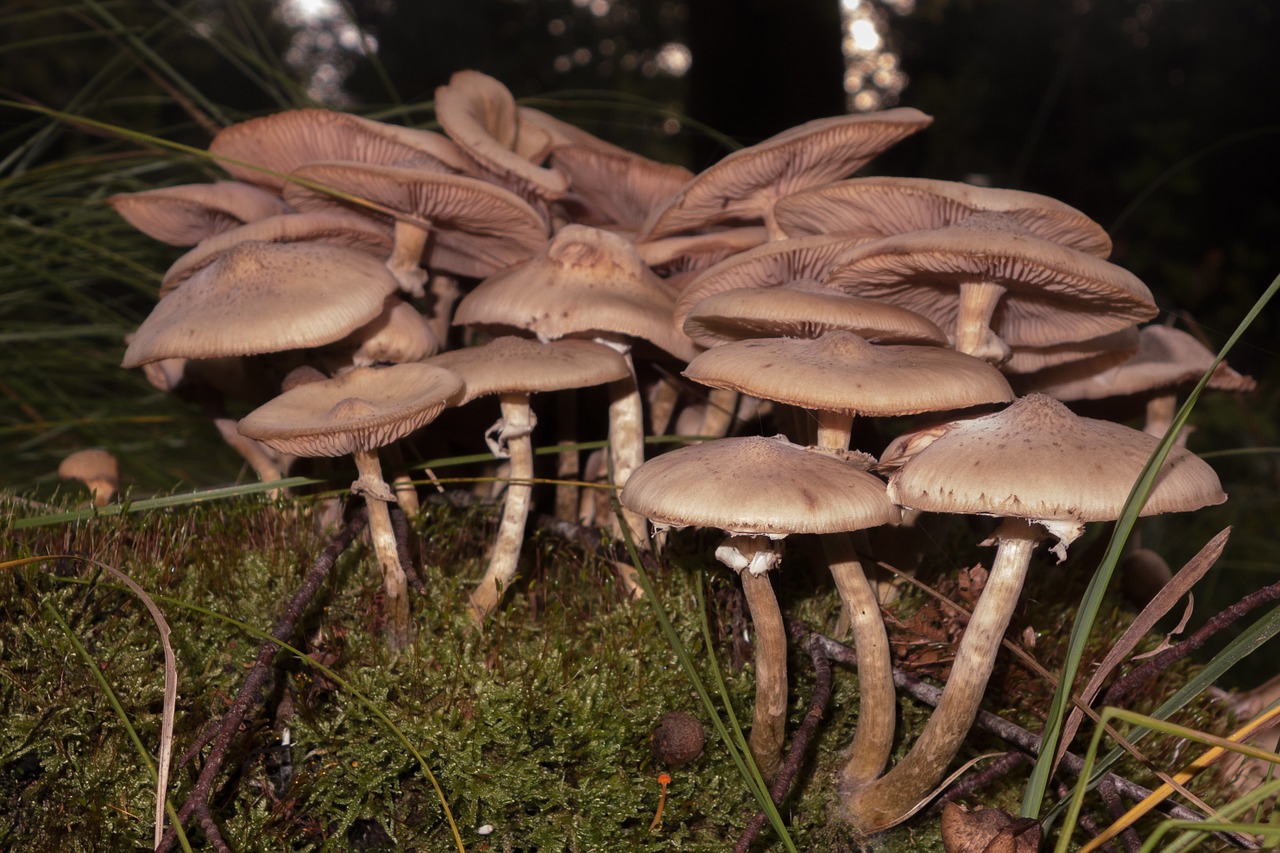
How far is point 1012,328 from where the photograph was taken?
109 inches

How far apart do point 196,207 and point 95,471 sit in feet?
3.22

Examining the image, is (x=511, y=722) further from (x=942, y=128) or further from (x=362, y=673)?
(x=942, y=128)

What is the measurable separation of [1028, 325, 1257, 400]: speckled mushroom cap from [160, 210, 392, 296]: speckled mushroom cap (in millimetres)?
2264

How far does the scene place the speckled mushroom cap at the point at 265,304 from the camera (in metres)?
2.23

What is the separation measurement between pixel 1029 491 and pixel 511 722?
1256 mm

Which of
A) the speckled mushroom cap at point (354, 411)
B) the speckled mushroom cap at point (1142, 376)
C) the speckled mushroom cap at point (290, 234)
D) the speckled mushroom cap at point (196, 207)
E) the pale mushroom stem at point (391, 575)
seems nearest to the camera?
the speckled mushroom cap at point (354, 411)

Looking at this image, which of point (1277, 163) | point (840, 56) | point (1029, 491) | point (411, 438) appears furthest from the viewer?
point (1277, 163)

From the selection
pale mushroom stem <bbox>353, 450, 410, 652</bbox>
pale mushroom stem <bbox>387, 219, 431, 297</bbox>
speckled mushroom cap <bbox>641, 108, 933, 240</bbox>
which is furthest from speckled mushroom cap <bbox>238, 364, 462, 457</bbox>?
speckled mushroom cap <bbox>641, 108, 933, 240</bbox>

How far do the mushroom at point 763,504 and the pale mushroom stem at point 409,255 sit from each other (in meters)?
1.25

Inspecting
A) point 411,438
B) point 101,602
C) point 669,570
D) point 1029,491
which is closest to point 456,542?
point 411,438

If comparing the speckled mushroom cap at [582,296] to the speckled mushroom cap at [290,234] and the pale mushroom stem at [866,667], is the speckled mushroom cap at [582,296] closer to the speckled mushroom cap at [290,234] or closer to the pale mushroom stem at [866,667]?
the speckled mushroom cap at [290,234]

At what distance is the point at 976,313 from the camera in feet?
7.95

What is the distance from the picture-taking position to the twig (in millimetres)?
1719

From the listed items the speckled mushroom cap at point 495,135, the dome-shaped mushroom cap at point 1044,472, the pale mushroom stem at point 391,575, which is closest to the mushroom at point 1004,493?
the dome-shaped mushroom cap at point 1044,472
